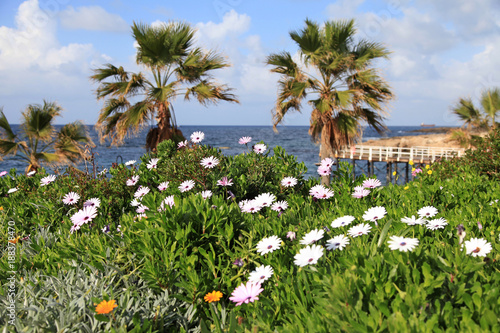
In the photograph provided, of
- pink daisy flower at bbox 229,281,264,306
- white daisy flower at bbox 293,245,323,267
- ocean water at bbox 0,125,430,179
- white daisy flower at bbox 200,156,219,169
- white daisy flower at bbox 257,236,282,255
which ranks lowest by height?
ocean water at bbox 0,125,430,179

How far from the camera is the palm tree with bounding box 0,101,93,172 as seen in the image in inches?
374

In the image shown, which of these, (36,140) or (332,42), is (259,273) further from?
(332,42)

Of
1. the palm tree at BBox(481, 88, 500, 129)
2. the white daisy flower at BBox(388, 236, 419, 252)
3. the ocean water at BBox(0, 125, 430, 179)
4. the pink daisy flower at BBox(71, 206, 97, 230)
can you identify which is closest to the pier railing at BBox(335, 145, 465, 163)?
the ocean water at BBox(0, 125, 430, 179)

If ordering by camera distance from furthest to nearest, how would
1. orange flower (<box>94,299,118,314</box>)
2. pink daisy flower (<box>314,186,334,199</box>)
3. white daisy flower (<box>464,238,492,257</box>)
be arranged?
pink daisy flower (<box>314,186,334,199</box>) → white daisy flower (<box>464,238,492,257</box>) → orange flower (<box>94,299,118,314</box>)

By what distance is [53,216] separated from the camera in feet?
12.1

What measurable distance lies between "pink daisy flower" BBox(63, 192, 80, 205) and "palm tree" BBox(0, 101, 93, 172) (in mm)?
6044

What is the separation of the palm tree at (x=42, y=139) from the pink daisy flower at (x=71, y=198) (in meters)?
6.04

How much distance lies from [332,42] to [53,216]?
1020 centimetres

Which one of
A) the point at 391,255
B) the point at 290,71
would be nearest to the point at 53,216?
→ the point at 391,255

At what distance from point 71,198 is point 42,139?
7082 mm

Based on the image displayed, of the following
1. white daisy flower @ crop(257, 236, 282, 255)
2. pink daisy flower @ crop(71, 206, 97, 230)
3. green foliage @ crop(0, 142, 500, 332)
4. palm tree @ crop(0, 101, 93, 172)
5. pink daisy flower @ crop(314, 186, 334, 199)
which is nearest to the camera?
green foliage @ crop(0, 142, 500, 332)

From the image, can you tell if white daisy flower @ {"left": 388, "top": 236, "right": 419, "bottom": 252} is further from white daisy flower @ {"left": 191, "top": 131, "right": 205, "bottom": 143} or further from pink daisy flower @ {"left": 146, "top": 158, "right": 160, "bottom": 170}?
pink daisy flower @ {"left": 146, "top": 158, "right": 160, "bottom": 170}

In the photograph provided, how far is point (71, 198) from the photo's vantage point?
3.74 m

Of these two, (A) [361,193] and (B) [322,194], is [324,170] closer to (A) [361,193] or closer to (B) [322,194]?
(B) [322,194]
